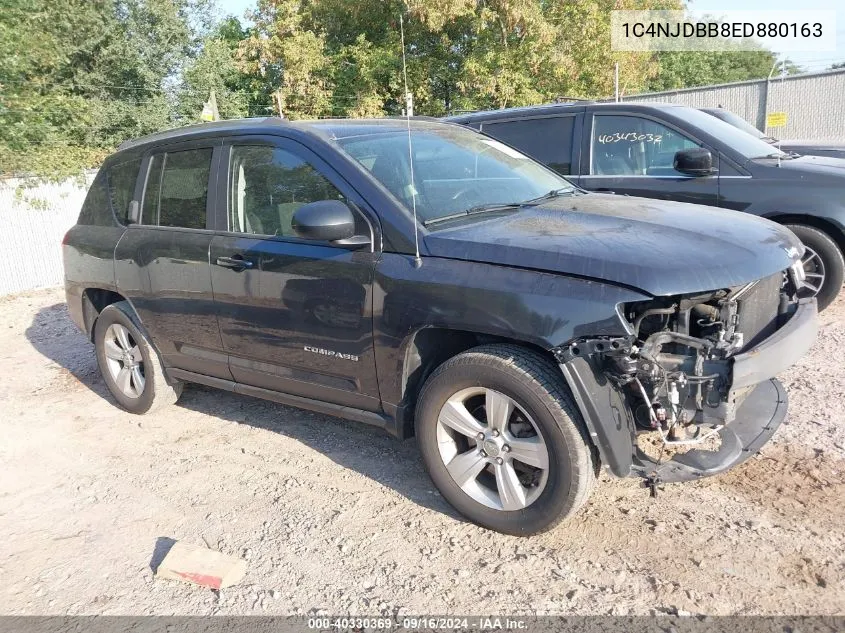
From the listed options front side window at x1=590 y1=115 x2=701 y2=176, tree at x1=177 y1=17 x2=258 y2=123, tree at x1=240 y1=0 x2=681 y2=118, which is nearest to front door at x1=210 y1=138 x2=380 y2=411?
front side window at x1=590 y1=115 x2=701 y2=176

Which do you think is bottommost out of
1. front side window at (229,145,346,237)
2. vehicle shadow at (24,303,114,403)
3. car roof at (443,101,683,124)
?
vehicle shadow at (24,303,114,403)

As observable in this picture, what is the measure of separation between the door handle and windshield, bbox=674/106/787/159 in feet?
14.3

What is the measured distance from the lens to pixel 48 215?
11.6 meters

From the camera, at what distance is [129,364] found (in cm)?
506

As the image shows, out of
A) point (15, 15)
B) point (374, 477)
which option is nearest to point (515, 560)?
point (374, 477)

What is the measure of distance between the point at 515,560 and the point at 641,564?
526 millimetres

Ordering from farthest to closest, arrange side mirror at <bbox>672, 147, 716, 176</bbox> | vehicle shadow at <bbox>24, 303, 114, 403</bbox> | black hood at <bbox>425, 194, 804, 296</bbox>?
vehicle shadow at <bbox>24, 303, 114, 403</bbox>
side mirror at <bbox>672, 147, 716, 176</bbox>
black hood at <bbox>425, 194, 804, 296</bbox>

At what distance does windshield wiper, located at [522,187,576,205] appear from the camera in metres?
3.88

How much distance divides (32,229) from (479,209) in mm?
10267

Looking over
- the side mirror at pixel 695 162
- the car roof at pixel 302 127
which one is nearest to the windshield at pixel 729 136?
the side mirror at pixel 695 162

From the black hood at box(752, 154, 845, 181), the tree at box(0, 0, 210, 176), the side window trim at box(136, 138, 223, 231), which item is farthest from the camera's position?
the tree at box(0, 0, 210, 176)

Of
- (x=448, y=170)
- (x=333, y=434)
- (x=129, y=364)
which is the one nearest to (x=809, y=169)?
(x=448, y=170)

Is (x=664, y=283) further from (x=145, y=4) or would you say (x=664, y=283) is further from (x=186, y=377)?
(x=145, y=4)

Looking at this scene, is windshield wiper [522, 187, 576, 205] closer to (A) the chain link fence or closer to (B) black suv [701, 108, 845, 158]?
(B) black suv [701, 108, 845, 158]
